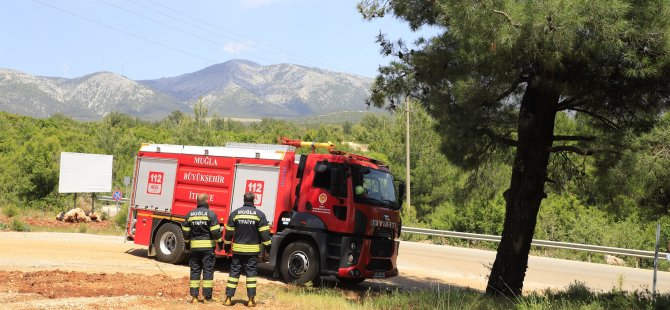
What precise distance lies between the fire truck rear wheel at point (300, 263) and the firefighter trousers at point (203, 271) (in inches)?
115

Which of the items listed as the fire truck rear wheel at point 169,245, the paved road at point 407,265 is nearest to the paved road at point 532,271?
the paved road at point 407,265

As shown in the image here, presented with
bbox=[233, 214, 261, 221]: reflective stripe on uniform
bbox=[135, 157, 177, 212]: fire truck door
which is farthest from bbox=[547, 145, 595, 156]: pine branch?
bbox=[135, 157, 177, 212]: fire truck door

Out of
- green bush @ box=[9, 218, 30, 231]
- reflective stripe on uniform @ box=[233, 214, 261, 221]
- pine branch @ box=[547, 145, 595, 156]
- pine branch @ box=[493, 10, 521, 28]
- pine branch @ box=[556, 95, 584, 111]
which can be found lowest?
green bush @ box=[9, 218, 30, 231]

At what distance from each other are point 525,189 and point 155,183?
8.79m

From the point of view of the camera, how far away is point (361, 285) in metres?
14.4

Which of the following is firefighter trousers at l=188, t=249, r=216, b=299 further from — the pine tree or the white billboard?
the white billboard

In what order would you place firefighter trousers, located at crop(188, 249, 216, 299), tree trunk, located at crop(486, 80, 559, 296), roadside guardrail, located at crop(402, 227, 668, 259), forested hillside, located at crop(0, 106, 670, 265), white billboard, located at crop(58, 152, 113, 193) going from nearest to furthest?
forested hillside, located at crop(0, 106, 670, 265) → firefighter trousers, located at crop(188, 249, 216, 299) → tree trunk, located at crop(486, 80, 559, 296) → roadside guardrail, located at crop(402, 227, 668, 259) → white billboard, located at crop(58, 152, 113, 193)

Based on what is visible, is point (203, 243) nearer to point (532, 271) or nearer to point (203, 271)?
point (203, 271)

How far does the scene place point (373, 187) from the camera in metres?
13.1

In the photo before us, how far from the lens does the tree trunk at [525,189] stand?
1070 centimetres

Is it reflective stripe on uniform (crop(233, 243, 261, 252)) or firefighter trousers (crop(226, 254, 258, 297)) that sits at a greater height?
reflective stripe on uniform (crop(233, 243, 261, 252))

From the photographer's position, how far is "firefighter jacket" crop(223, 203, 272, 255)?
388 inches

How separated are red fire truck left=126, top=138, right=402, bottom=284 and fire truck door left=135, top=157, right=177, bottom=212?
0.08 ft

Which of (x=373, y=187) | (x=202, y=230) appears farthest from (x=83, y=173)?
(x=202, y=230)
